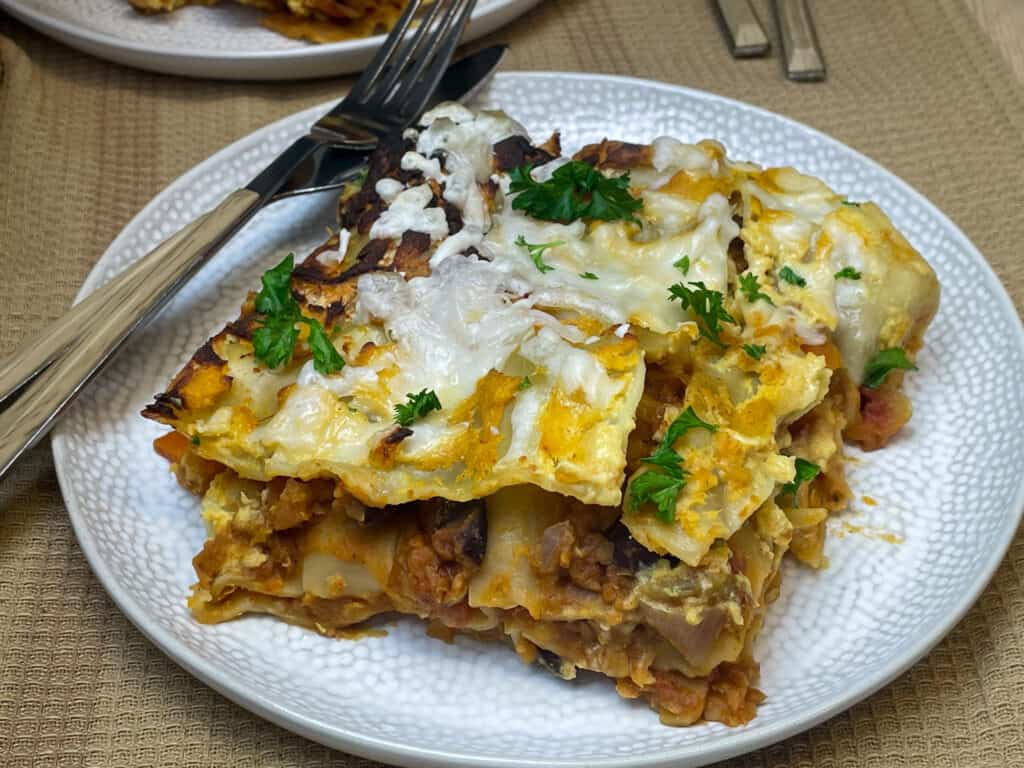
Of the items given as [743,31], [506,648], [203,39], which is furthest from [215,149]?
[506,648]

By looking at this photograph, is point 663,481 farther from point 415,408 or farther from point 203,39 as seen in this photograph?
point 203,39

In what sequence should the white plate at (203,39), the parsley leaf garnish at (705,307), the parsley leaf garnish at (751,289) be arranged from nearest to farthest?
the parsley leaf garnish at (705,307)
the parsley leaf garnish at (751,289)
the white plate at (203,39)

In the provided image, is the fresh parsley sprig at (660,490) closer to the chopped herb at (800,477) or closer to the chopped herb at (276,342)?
the chopped herb at (800,477)

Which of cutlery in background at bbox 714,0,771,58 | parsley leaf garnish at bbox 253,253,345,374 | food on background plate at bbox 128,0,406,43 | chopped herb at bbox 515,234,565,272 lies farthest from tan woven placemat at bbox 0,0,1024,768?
chopped herb at bbox 515,234,565,272

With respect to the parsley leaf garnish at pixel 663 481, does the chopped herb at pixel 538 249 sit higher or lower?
higher

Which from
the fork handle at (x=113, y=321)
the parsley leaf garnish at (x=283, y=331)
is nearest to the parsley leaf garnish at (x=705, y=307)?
the parsley leaf garnish at (x=283, y=331)

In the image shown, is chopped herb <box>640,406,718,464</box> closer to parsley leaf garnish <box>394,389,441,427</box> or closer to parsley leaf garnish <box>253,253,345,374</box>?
parsley leaf garnish <box>394,389,441,427</box>
